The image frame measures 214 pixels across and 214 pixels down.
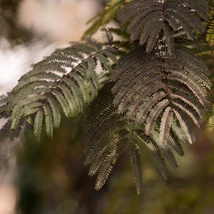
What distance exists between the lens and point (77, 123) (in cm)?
141

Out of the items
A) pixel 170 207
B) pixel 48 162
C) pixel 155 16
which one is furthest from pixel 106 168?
pixel 48 162

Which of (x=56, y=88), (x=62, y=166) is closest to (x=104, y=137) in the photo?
(x=56, y=88)

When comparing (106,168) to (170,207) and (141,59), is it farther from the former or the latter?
(170,207)

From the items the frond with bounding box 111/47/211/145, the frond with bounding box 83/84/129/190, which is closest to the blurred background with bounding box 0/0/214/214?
the frond with bounding box 111/47/211/145

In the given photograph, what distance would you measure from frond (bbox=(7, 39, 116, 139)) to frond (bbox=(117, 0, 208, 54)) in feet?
0.41

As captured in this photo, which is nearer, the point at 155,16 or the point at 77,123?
the point at 155,16

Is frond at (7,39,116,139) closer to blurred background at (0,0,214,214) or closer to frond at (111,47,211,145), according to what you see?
frond at (111,47,211,145)

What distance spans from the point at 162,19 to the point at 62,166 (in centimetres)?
174

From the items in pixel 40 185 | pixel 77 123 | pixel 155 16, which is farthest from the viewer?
pixel 40 185

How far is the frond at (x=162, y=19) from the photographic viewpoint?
96 cm

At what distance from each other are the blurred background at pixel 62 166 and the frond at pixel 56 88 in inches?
13.8

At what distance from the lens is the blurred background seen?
180cm

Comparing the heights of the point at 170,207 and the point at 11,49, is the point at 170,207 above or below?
below

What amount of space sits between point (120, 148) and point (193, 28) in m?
0.33
